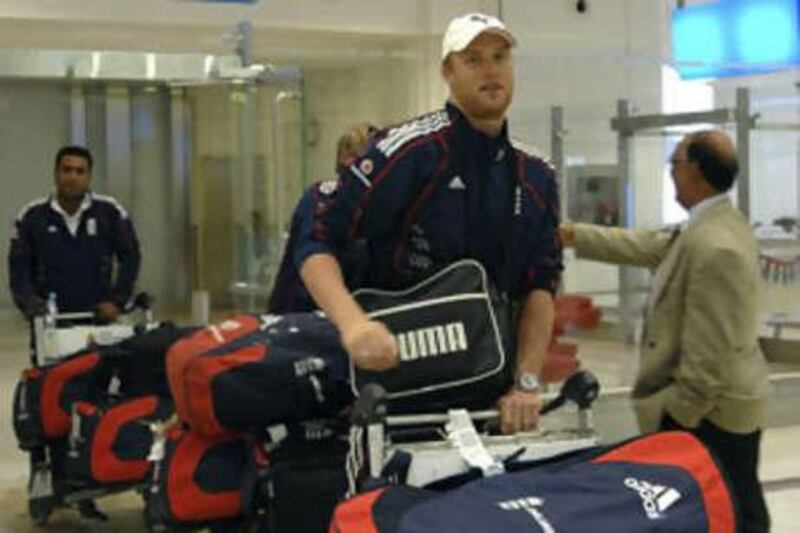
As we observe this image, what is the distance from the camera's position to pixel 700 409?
3.55m

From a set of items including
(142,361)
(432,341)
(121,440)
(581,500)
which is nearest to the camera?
(581,500)

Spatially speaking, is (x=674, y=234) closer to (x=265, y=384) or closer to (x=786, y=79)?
(x=265, y=384)

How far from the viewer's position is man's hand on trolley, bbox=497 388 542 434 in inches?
97.1

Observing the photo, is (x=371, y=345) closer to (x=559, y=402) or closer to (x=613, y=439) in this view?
(x=559, y=402)

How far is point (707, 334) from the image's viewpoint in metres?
3.49

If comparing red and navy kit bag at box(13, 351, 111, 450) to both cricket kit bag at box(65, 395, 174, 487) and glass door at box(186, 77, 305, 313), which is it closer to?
cricket kit bag at box(65, 395, 174, 487)

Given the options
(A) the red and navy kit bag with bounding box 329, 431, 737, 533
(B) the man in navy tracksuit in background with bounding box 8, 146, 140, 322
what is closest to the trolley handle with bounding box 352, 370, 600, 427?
(A) the red and navy kit bag with bounding box 329, 431, 737, 533


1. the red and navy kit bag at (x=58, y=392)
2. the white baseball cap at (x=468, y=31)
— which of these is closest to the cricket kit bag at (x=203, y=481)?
the white baseball cap at (x=468, y=31)

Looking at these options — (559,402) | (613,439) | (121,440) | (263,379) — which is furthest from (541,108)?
(559,402)

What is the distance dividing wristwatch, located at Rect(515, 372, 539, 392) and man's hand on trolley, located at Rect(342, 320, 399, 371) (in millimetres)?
387

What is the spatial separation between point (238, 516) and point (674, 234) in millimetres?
1544

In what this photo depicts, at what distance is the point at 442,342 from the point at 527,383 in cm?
23

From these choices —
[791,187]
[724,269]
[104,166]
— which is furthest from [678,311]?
[104,166]

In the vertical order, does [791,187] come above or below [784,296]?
above
